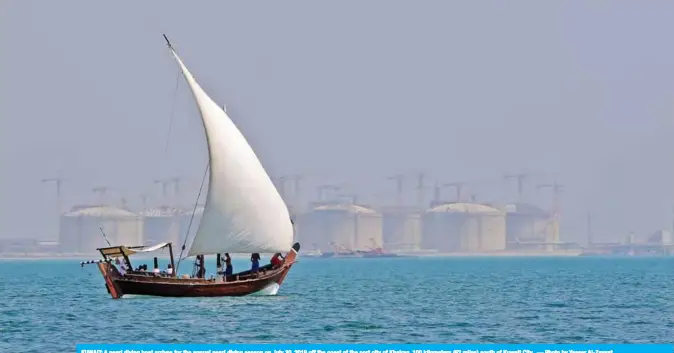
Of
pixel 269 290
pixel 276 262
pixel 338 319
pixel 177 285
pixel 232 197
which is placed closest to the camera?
pixel 338 319

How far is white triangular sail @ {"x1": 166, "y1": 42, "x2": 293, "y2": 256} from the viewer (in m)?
70.2

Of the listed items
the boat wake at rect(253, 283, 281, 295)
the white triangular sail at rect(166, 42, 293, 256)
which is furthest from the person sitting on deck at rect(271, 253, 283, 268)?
the white triangular sail at rect(166, 42, 293, 256)

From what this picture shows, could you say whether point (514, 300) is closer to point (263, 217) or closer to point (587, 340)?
point (263, 217)

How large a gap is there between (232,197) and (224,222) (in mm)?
1234

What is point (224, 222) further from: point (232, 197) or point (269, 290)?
point (269, 290)

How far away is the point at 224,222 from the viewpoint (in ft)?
233

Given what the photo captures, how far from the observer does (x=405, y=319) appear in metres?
62.5

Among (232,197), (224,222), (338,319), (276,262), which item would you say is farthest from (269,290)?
(338,319)

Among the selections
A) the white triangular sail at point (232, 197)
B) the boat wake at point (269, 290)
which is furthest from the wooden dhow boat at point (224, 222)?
the boat wake at point (269, 290)

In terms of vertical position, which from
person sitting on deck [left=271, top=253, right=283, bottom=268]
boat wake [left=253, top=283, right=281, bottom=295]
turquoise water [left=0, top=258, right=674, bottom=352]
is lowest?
turquoise water [left=0, top=258, right=674, bottom=352]

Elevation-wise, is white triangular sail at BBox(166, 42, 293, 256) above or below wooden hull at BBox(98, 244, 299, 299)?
above

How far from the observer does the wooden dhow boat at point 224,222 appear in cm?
7000

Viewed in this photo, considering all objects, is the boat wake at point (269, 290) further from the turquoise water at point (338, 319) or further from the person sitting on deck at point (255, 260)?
the person sitting on deck at point (255, 260)

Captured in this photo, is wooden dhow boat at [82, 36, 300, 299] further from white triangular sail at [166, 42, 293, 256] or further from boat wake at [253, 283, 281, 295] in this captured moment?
boat wake at [253, 283, 281, 295]
